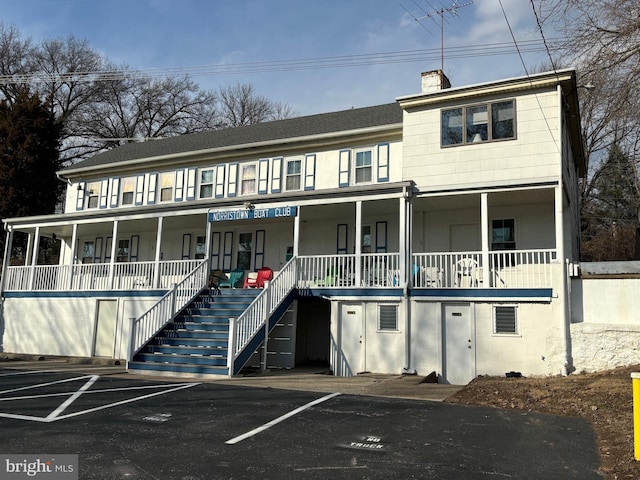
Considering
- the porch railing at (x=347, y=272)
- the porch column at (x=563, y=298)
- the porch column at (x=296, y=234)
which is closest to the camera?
the porch column at (x=563, y=298)

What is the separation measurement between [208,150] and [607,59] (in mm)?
13434

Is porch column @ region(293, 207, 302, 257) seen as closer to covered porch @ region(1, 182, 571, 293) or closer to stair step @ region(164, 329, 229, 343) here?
covered porch @ region(1, 182, 571, 293)

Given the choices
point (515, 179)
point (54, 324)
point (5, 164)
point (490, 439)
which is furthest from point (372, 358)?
point (5, 164)

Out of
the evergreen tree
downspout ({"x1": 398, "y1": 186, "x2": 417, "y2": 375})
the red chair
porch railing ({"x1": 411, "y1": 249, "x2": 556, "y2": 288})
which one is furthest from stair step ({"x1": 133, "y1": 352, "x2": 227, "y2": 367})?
the evergreen tree

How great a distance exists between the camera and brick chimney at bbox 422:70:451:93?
A: 16.7 meters

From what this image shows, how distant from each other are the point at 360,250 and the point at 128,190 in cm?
1196

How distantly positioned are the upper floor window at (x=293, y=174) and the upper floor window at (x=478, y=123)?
576cm

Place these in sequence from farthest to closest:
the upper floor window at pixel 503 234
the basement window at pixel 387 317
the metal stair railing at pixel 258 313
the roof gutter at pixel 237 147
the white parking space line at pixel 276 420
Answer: the roof gutter at pixel 237 147, the upper floor window at pixel 503 234, the basement window at pixel 387 317, the metal stair railing at pixel 258 313, the white parking space line at pixel 276 420

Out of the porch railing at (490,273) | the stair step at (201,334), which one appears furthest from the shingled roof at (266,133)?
the stair step at (201,334)

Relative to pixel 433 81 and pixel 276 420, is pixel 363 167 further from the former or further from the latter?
pixel 276 420

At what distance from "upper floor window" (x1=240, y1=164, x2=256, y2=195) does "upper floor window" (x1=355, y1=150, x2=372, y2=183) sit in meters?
4.24

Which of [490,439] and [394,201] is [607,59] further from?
[490,439]

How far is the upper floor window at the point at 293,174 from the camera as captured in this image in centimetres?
1855

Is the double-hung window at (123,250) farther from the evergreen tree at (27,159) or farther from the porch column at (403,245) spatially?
the porch column at (403,245)
